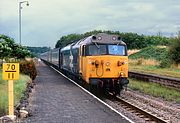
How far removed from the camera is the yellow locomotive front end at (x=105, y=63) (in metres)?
21.2

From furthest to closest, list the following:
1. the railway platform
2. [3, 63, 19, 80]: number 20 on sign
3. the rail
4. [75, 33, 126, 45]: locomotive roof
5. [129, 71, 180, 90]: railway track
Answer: [129, 71, 180, 90]: railway track, [75, 33, 126, 45]: locomotive roof, the rail, the railway platform, [3, 63, 19, 80]: number 20 on sign

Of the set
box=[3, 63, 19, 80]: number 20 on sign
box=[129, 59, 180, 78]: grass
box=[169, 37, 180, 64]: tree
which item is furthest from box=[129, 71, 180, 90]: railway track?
box=[169, 37, 180, 64]: tree

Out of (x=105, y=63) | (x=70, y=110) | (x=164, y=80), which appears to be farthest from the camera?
(x=164, y=80)

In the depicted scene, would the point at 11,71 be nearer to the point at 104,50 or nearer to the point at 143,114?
the point at 143,114

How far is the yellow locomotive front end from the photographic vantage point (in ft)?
69.6

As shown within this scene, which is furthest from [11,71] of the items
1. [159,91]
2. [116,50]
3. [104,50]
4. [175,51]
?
[175,51]

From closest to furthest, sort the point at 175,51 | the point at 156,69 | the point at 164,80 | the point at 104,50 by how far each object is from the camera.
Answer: the point at 104,50 → the point at 164,80 → the point at 156,69 → the point at 175,51

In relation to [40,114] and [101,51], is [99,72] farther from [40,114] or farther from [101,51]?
[40,114]

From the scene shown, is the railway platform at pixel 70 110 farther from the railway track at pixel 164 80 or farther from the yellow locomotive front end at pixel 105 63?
the railway track at pixel 164 80

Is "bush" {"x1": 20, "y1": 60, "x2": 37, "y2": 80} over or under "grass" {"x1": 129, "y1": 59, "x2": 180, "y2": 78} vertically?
over

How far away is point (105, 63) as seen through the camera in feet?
69.4

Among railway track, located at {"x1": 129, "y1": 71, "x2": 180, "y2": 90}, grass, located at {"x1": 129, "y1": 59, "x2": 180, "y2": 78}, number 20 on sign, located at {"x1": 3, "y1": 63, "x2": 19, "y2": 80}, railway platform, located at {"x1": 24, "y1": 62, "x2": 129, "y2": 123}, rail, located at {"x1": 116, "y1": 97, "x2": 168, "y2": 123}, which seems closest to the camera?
number 20 on sign, located at {"x1": 3, "y1": 63, "x2": 19, "y2": 80}

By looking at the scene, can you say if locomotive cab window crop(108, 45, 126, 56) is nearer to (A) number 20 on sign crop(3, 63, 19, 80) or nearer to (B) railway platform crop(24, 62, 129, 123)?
(B) railway platform crop(24, 62, 129, 123)

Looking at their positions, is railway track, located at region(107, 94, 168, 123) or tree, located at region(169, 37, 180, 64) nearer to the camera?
railway track, located at region(107, 94, 168, 123)
